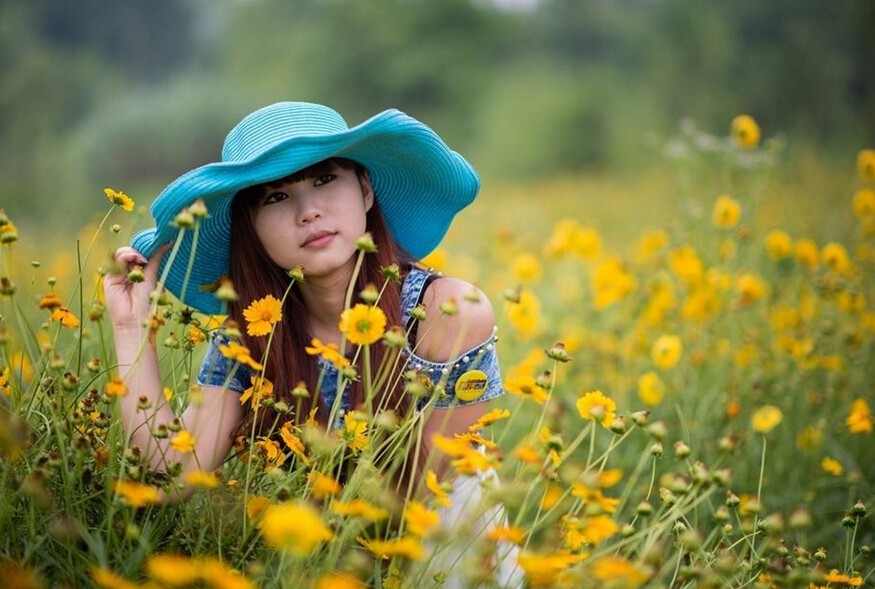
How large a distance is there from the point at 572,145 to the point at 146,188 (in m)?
6.40

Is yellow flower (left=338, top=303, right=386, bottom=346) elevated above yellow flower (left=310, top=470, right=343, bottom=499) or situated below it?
above

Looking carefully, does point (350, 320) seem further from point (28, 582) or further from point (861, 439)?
point (861, 439)

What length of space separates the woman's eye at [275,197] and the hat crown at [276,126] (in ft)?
0.27

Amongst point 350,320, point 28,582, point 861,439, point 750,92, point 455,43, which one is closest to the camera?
point 28,582

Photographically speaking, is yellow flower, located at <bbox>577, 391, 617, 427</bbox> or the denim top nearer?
yellow flower, located at <bbox>577, 391, 617, 427</bbox>

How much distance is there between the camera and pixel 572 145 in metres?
13.5

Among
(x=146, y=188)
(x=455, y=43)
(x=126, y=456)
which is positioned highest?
(x=455, y=43)

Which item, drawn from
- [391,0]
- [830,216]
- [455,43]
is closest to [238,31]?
[391,0]

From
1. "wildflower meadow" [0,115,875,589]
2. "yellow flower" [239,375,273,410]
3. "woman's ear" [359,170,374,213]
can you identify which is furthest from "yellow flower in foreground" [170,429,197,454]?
"woman's ear" [359,170,374,213]

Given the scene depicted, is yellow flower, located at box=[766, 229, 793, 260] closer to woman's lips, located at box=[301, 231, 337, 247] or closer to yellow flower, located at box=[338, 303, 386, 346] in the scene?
woman's lips, located at box=[301, 231, 337, 247]

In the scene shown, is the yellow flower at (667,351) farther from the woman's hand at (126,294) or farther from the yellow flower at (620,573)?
the yellow flower at (620,573)

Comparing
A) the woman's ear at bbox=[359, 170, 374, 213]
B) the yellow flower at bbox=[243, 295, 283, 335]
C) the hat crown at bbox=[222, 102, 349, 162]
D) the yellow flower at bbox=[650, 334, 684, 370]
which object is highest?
the hat crown at bbox=[222, 102, 349, 162]

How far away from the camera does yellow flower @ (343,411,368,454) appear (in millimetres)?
1187

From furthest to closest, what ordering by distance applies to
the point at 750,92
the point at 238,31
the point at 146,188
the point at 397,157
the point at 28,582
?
the point at 238,31, the point at 146,188, the point at 750,92, the point at 397,157, the point at 28,582
